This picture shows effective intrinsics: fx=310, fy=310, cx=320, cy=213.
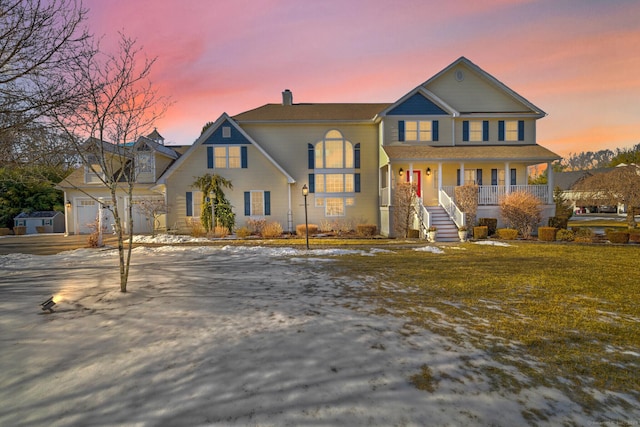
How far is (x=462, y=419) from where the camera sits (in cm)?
266

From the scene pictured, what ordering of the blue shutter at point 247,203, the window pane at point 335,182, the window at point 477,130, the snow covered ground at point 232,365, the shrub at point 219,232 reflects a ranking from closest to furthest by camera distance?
1. the snow covered ground at point 232,365
2. the shrub at point 219,232
3. the blue shutter at point 247,203
4. the window at point 477,130
5. the window pane at point 335,182

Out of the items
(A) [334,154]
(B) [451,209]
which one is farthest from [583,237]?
(A) [334,154]

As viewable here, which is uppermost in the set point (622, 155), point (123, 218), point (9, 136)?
point (622, 155)

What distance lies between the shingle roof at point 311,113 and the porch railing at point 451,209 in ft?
23.5

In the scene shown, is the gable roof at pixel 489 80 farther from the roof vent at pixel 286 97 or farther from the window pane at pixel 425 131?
the roof vent at pixel 286 97

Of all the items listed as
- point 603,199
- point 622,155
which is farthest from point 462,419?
point 622,155

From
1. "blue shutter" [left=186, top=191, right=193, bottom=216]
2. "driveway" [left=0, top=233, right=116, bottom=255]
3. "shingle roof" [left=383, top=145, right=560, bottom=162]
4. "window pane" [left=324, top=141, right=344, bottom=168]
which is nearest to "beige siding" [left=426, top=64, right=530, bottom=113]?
"shingle roof" [left=383, top=145, right=560, bottom=162]

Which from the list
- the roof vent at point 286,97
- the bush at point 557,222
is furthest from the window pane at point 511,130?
the roof vent at point 286,97

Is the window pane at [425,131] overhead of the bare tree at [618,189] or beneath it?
overhead

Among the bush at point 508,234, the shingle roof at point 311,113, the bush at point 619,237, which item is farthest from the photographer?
the shingle roof at point 311,113

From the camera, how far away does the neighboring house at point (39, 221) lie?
25.1 meters

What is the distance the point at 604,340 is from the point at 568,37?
17737mm

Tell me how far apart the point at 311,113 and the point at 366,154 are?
4.81 m

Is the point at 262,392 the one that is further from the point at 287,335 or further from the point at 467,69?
the point at 467,69
